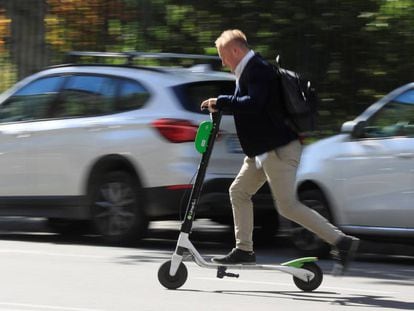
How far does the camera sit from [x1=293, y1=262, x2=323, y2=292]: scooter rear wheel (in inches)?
274

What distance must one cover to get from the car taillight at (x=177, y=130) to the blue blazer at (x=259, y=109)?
2394 mm

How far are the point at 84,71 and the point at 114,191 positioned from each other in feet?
4.55

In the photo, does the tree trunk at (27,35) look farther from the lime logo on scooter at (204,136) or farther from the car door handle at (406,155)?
the lime logo on scooter at (204,136)

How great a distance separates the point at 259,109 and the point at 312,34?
687 centimetres

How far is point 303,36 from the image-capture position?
1341 cm

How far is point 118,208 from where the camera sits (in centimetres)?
971

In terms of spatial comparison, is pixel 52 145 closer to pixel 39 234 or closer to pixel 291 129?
pixel 39 234

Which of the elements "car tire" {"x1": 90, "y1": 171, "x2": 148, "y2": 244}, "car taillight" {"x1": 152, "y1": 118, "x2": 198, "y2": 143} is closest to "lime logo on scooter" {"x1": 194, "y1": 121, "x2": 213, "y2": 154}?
"car taillight" {"x1": 152, "y1": 118, "x2": 198, "y2": 143}

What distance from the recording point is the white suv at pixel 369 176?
28.2 ft

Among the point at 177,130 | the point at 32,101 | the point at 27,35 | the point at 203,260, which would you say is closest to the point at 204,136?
the point at 203,260

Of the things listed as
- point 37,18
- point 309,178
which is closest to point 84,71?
point 309,178

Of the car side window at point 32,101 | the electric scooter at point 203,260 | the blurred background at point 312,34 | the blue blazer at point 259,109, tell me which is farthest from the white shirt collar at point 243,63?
the blurred background at point 312,34

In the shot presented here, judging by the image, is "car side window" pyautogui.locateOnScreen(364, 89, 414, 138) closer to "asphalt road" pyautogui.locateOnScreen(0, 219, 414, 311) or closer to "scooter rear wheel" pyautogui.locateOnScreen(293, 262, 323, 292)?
"asphalt road" pyautogui.locateOnScreen(0, 219, 414, 311)

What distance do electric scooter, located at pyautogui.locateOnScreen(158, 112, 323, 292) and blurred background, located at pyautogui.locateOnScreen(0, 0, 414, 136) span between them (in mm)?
5905
